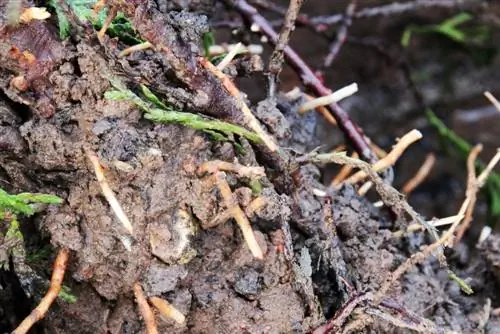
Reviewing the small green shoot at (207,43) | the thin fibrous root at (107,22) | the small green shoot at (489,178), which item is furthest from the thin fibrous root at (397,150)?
the small green shoot at (489,178)

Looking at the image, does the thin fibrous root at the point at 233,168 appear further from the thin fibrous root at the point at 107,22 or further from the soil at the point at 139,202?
the thin fibrous root at the point at 107,22


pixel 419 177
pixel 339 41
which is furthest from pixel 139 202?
pixel 339 41

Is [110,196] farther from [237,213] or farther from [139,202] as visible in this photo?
[237,213]

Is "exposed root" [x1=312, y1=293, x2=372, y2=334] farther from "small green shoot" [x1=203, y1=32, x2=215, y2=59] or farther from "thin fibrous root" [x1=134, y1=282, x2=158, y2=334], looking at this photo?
"small green shoot" [x1=203, y1=32, x2=215, y2=59]

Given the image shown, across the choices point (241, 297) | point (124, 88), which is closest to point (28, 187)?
point (124, 88)

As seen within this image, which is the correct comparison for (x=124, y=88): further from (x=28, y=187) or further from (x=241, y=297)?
(x=241, y=297)

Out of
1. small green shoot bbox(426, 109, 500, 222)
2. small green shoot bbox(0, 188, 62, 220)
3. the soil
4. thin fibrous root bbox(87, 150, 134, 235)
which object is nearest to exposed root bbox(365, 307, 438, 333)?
the soil
